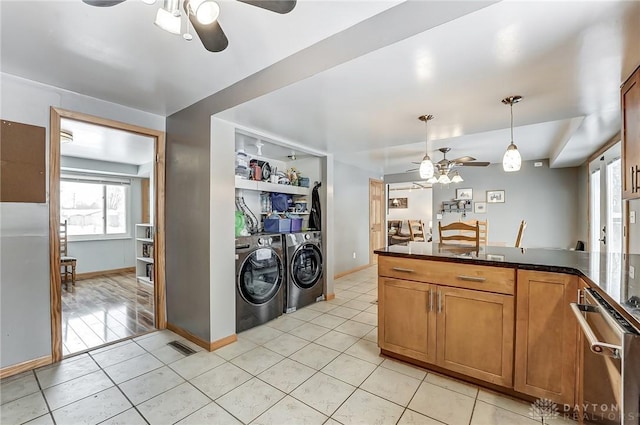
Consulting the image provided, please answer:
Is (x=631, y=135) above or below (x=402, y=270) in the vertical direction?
above

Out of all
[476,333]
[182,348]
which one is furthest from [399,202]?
[182,348]

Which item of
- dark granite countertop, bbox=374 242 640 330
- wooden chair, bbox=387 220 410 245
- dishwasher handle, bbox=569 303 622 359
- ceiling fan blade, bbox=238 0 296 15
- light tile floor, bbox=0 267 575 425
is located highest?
ceiling fan blade, bbox=238 0 296 15

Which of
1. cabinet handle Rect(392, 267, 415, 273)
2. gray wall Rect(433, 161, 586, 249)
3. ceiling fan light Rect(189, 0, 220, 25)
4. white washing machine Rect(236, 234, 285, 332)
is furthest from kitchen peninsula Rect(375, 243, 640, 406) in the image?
gray wall Rect(433, 161, 586, 249)

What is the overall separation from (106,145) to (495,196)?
→ 726 cm

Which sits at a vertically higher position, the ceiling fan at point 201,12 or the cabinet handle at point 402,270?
the ceiling fan at point 201,12

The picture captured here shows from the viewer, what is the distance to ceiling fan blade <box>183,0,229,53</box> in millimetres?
1138

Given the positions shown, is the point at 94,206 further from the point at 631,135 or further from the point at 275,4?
the point at 631,135

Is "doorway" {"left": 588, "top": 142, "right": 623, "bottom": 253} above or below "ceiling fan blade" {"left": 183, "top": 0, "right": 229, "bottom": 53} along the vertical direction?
below

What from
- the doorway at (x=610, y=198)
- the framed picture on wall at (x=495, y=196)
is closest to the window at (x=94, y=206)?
the framed picture on wall at (x=495, y=196)

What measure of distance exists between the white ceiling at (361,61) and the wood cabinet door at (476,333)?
1466mm

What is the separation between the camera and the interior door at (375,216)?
642 cm

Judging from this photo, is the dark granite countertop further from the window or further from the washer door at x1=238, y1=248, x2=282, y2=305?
the window

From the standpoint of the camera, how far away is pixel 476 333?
6.28 ft
